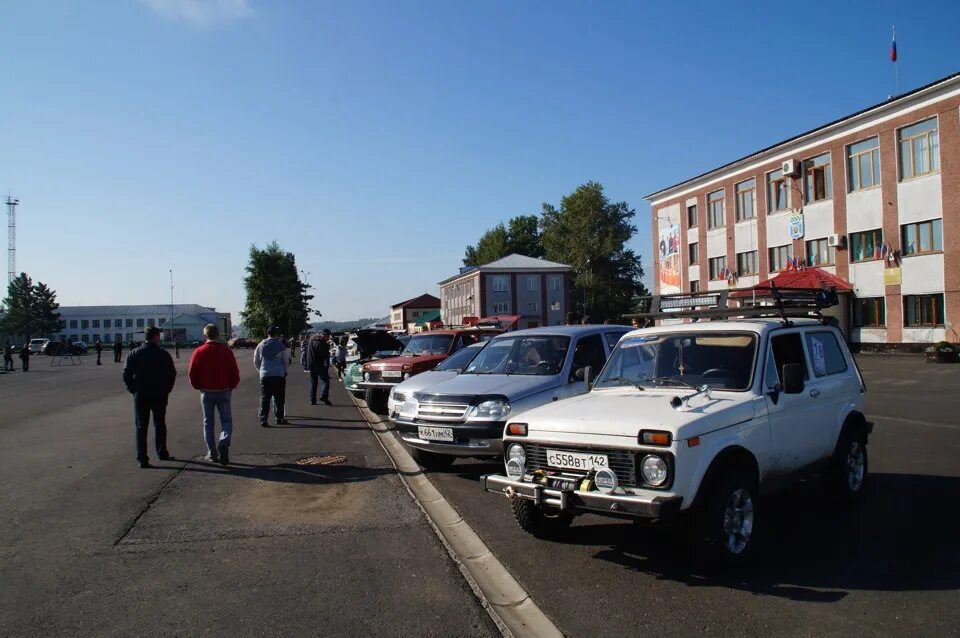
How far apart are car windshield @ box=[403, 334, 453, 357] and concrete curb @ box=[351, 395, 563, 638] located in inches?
255

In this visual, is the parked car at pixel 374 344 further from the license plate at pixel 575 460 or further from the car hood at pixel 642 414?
the license plate at pixel 575 460

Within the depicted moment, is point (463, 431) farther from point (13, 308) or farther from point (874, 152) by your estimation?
point (13, 308)

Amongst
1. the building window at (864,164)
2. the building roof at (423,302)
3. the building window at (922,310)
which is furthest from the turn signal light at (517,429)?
the building roof at (423,302)

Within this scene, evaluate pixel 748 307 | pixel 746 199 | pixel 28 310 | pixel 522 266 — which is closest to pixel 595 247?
pixel 522 266

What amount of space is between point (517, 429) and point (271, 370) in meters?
8.48

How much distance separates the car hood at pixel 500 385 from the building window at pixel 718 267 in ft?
127

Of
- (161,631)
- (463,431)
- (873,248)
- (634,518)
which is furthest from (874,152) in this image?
(161,631)

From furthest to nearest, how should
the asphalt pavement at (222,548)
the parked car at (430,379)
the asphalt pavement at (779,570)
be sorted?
1. the parked car at (430,379)
2. the asphalt pavement at (222,548)
3. the asphalt pavement at (779,570)

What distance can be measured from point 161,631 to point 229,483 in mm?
4223

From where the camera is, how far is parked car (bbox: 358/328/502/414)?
13617mm

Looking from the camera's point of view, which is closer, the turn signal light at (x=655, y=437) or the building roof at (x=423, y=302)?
the turn signal light at (x=655, y=437)

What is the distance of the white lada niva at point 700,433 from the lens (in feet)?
15.6

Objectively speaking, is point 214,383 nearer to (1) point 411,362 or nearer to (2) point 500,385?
→ (2) point 500,385

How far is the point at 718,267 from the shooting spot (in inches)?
1797
